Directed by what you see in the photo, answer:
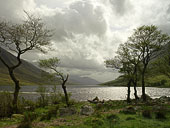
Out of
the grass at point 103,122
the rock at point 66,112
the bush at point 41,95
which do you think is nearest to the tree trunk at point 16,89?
the grass at point 103,122

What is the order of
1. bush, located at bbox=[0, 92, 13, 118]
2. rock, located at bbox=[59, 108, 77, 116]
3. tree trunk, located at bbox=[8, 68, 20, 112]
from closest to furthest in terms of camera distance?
bush, located at bbox=[0, 92, 13, 118] < rock, located at bbox=[59, 108, 77, 116] < tree trunk, located at bbox=[8, 68, 20, 112]

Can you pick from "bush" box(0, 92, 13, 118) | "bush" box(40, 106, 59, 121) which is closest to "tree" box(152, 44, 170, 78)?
"bush" box(40, 106, 59, 121)

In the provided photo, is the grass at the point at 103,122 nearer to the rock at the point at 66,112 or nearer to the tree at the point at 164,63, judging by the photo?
the rock at the point at 66,112

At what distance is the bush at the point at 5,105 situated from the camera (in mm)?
18873

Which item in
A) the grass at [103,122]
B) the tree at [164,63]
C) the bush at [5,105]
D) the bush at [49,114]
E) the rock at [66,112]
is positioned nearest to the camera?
the grass at [103,122]

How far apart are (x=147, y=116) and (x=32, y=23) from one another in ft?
74.2

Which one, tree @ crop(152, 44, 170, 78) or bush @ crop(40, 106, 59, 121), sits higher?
tree @ crop(152, 44, 170, 78)

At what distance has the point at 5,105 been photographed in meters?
19.3

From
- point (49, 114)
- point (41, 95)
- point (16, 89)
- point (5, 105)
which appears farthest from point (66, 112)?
point (41, 95)

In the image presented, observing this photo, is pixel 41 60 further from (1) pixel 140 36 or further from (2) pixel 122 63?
(1) pixel 140 36

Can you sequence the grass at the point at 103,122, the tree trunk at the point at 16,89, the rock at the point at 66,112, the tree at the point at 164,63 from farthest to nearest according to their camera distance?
the tree at the point at 164,63 → the tree trunk at the point at 16,89 → the rock at the point at 66,112 → the grass at the point at 103,122

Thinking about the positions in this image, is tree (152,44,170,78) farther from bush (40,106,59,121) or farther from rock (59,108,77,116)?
bush (40,106,59,121)

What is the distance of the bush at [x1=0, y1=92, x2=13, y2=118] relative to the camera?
61.9 feet

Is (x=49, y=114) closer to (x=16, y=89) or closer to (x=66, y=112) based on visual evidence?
(x=66, y=112)
